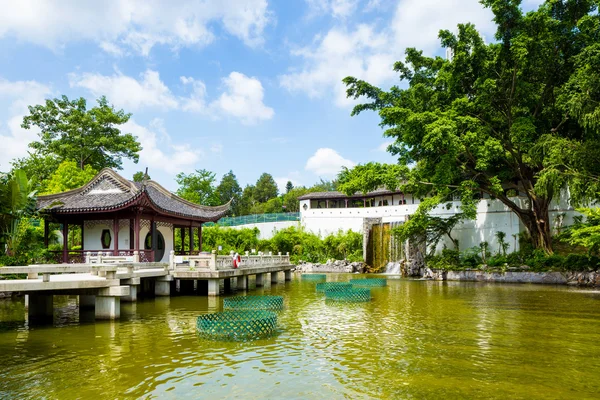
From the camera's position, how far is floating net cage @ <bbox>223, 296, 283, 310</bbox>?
1528 centimetres

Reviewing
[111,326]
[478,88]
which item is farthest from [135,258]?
[478,88]

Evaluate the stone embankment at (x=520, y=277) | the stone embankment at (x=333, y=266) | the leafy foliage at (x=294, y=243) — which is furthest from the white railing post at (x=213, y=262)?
the leafy foliage at (x=294, y=243)

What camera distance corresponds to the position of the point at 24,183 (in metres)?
20.0

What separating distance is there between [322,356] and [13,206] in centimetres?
1654

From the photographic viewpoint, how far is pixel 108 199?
73.9ft

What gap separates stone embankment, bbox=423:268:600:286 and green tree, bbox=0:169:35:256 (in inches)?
897

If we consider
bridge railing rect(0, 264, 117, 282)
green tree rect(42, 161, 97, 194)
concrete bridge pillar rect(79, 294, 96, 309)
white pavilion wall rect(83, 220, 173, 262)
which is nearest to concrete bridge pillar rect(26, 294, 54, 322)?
bridge railing rect(0, 264, 117, 282)

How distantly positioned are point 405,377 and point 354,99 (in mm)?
24992

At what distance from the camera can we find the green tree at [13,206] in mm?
19797

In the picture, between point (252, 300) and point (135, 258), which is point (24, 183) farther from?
point (252, 300)

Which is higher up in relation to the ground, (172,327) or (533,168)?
(533,168)

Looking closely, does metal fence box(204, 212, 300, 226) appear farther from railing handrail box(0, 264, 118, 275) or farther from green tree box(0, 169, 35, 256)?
railing handrail box(0, 264, 118, 275)

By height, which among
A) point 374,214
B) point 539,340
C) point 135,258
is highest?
Answer: point 374,214

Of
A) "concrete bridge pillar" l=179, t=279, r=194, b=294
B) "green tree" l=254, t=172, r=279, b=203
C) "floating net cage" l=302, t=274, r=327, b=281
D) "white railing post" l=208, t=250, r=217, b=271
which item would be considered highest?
"green tree" l=254, t=172, r=279, b=203
